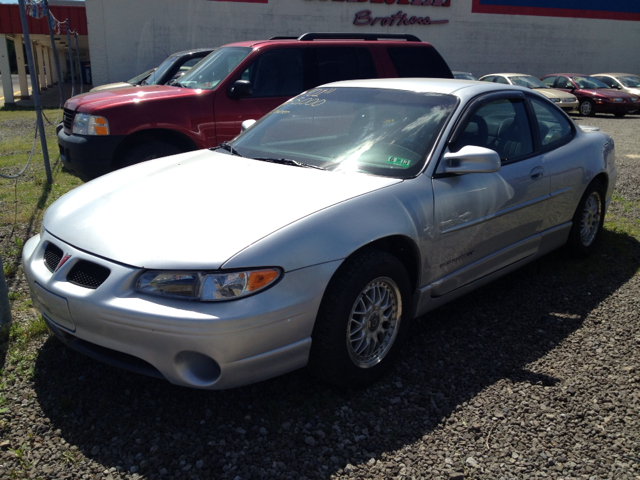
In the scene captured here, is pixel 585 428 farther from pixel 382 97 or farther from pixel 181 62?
pixel 181 62

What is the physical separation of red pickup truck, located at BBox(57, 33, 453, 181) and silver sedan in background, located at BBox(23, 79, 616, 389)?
2.23 m

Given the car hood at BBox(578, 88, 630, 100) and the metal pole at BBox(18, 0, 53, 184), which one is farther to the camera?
the car hood at BBox(578, 88, 630, 100)

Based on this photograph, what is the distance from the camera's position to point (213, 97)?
641 cm

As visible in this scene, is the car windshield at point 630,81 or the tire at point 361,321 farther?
the car windshield at point 630,81

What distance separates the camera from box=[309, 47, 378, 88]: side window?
6.94 m

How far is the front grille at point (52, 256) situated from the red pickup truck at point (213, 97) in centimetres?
312

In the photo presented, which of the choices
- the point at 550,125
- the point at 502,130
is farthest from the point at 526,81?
the point at 502,130

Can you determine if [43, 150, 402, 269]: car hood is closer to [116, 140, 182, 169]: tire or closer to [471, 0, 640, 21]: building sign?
[116, 140, 182, 169]: tire

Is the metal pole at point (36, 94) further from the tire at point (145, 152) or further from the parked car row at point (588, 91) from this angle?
the parked car row at point (588, 91)

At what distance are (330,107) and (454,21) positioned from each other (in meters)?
25.1

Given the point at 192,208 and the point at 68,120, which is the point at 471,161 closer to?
the point at 192,208

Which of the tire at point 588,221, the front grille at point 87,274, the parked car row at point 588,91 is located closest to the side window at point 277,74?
the tire at point 588,221

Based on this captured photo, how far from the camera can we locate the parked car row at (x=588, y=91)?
1903 cm

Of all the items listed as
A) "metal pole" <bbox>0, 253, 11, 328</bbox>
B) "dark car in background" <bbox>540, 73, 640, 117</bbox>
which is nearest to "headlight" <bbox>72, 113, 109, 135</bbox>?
"metal pole" <bbox>0, 253, 11, 328</bbox>
